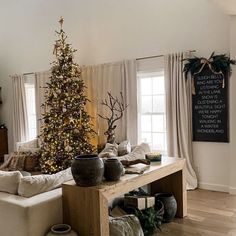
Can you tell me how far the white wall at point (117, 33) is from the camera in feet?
15.9

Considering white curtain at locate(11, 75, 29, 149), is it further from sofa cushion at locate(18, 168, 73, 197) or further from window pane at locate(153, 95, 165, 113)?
sofa cushion at locate(18, 168, 73, 197)

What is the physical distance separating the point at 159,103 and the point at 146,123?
0.47 metres

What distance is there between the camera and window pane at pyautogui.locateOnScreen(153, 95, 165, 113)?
216 inches

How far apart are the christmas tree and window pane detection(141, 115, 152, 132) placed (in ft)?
3.41

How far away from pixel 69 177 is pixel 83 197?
46cm

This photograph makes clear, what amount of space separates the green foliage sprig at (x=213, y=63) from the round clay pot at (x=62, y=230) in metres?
3.30

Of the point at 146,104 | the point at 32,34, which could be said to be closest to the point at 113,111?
the point at 146,104

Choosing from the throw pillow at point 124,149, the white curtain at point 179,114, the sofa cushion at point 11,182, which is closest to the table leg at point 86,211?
the sofa cushion at point 11,182

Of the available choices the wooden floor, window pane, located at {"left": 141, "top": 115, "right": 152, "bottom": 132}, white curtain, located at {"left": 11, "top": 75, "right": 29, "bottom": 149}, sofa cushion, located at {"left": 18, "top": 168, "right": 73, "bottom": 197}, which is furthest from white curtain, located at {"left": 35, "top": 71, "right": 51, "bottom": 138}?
sofa cushion, located at {"left": 18, "top": 168, "right": 73, "bottom": 197}

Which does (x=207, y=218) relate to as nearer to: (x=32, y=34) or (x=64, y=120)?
(x=64, y=120)

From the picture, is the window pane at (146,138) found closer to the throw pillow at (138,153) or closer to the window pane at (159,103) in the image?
the window pane at (159,103)

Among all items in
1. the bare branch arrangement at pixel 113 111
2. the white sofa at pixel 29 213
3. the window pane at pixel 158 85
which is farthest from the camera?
the bare branch arrangement at pixel 113 111

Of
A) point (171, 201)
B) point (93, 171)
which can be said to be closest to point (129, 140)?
point (171, 201)

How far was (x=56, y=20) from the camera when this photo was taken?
682 centimetres
